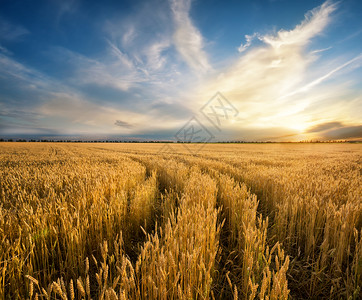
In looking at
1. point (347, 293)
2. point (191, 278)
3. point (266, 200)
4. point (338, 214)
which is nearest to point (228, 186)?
point (266, 200)

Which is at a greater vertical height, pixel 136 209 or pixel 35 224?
pixel 35 224

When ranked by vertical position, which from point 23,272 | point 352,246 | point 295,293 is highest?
point 23,272

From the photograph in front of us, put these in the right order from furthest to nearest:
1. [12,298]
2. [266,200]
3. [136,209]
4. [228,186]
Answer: [266,200] → [228,186] → [136,209] → [12,298]

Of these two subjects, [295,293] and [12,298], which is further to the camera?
[295,293]

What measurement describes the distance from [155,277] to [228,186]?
2808 mm

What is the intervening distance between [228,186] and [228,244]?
4.62ft

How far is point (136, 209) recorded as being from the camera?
308 cm

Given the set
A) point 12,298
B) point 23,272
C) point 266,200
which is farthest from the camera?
point 266,200

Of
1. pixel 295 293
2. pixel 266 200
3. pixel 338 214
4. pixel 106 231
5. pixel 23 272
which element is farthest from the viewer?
pixel 266 200

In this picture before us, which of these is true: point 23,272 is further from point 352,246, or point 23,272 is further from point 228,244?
point 352,246

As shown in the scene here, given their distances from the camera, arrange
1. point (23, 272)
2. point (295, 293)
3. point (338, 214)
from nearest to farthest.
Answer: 1. point (23, 272)
2. point (295, 293)
3. point (338, 214)

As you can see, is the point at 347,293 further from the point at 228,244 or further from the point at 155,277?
the point at 155,277

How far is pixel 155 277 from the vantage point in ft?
4.41

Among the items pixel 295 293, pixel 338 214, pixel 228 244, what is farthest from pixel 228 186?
pixel 295 293
